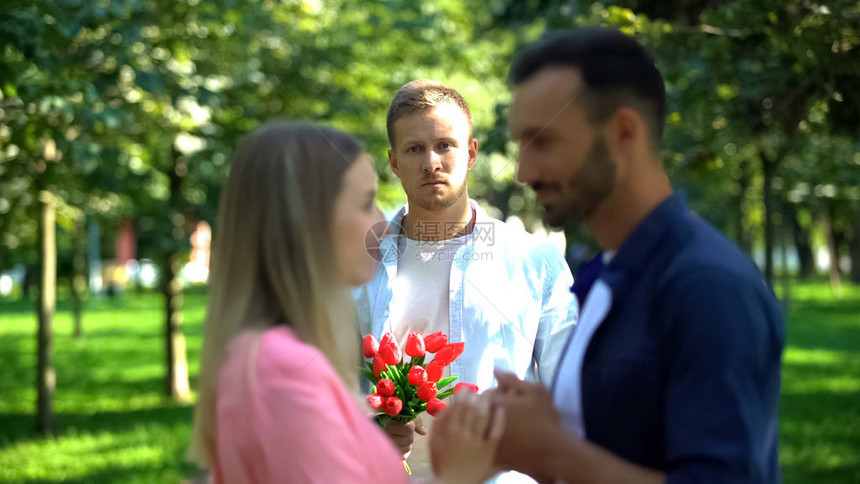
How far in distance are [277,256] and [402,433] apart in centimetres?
115

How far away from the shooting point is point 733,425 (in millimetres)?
1441

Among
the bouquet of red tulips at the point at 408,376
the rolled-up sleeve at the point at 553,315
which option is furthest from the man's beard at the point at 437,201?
the bouquet of red tulips at the point at 408,376

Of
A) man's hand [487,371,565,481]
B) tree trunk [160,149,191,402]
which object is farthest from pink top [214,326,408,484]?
tree trunk [160,149,191,402]

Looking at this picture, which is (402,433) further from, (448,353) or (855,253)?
(855,253)

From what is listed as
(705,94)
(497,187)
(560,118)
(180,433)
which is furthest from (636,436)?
(497,187)

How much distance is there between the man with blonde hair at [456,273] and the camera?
2959mm

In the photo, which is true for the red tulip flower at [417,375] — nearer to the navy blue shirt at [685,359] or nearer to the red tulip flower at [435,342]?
the red tulip flower at [435,342]

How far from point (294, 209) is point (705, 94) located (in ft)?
18.4

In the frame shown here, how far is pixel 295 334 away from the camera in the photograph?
5.53ft

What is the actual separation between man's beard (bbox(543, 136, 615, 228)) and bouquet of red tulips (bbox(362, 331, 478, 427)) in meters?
1.05

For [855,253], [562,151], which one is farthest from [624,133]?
[855,253]

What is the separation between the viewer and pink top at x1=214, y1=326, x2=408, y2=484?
153 centimetres

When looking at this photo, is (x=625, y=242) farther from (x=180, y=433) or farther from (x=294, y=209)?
(x=180, y=433)

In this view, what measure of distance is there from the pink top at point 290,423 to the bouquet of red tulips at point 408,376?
3.21 ft
